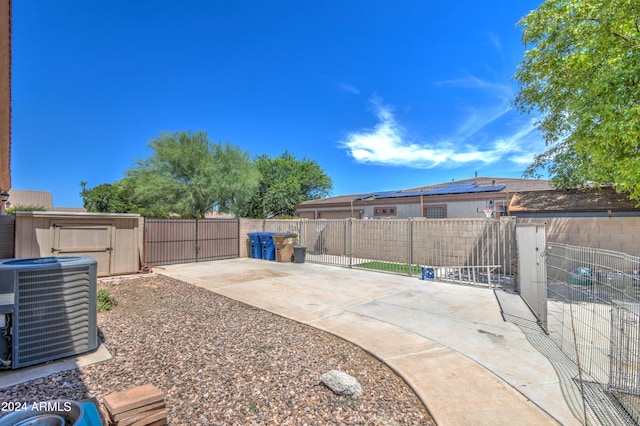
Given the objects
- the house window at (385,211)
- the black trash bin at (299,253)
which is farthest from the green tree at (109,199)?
the house window at (385,211)

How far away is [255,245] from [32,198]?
3866 centimetres

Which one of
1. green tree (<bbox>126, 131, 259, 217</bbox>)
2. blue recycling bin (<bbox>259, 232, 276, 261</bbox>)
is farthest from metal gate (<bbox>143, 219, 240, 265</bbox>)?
green tree (<bbox>126, 131, 259, 217</bbox>)

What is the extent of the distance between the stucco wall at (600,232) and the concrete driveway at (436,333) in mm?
4173

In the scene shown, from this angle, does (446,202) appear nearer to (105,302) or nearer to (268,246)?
(268,246)

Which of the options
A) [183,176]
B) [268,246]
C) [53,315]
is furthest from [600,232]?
[183,176]

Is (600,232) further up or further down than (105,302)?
further up

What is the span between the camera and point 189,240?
13.5 meters

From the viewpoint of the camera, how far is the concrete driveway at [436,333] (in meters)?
2.79

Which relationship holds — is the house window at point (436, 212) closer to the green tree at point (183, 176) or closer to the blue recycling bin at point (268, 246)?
the blue recycling bin at point (268, 246)

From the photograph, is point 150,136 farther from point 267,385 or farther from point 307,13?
point 267,385

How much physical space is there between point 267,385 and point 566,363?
3.73 m

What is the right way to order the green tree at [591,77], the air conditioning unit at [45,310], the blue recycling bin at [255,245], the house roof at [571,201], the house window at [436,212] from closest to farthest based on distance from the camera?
the air conditioning unit at [45,310] → the green tree at [591,77] → the house roof at [571,201] → the blue recycling bin at [255,245] → the house window at [436,212]

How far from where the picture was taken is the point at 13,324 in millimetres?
3203

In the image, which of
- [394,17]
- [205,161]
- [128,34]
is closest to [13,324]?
[128,34]
